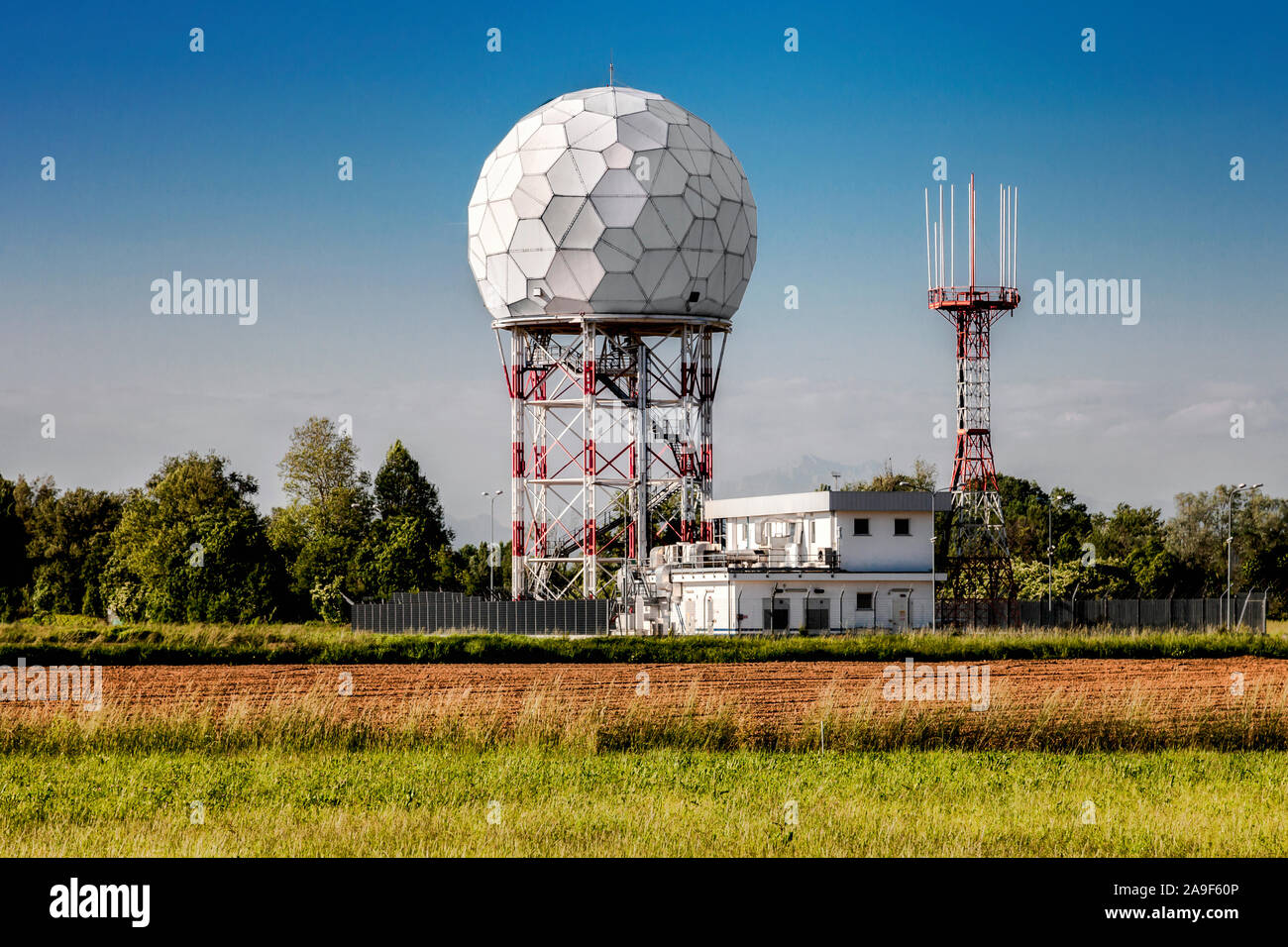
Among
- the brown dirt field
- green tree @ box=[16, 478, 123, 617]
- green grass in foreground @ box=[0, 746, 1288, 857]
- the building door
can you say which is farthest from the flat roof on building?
green tree @ box=[16, 478, 123, 617]

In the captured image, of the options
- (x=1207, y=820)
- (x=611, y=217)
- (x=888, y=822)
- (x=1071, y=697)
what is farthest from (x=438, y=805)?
(x=611, y=217)

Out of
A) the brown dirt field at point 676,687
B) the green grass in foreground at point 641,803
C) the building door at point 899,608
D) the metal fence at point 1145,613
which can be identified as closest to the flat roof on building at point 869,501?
the building door at point 899,608

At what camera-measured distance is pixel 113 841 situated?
15.5m

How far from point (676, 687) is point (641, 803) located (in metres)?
16.4

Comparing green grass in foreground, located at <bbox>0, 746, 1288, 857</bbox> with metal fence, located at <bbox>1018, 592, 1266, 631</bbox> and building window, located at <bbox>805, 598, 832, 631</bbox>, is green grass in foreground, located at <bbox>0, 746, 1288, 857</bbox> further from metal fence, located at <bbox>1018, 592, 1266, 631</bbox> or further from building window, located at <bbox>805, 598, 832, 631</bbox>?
metal fence, located at <bbox>1018, 592, 1266, 631</bbox>

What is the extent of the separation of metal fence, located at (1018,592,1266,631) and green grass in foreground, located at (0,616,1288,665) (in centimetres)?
1158

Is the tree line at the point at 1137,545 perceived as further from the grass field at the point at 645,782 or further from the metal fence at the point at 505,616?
the grass field at the point at 645,782

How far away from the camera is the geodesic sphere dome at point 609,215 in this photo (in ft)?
192

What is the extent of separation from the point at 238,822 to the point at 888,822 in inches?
279

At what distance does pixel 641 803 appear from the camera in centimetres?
1798

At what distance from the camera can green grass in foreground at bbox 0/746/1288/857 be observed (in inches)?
607

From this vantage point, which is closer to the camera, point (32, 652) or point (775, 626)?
point (32, 652)

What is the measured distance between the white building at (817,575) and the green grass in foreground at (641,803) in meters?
29.7
